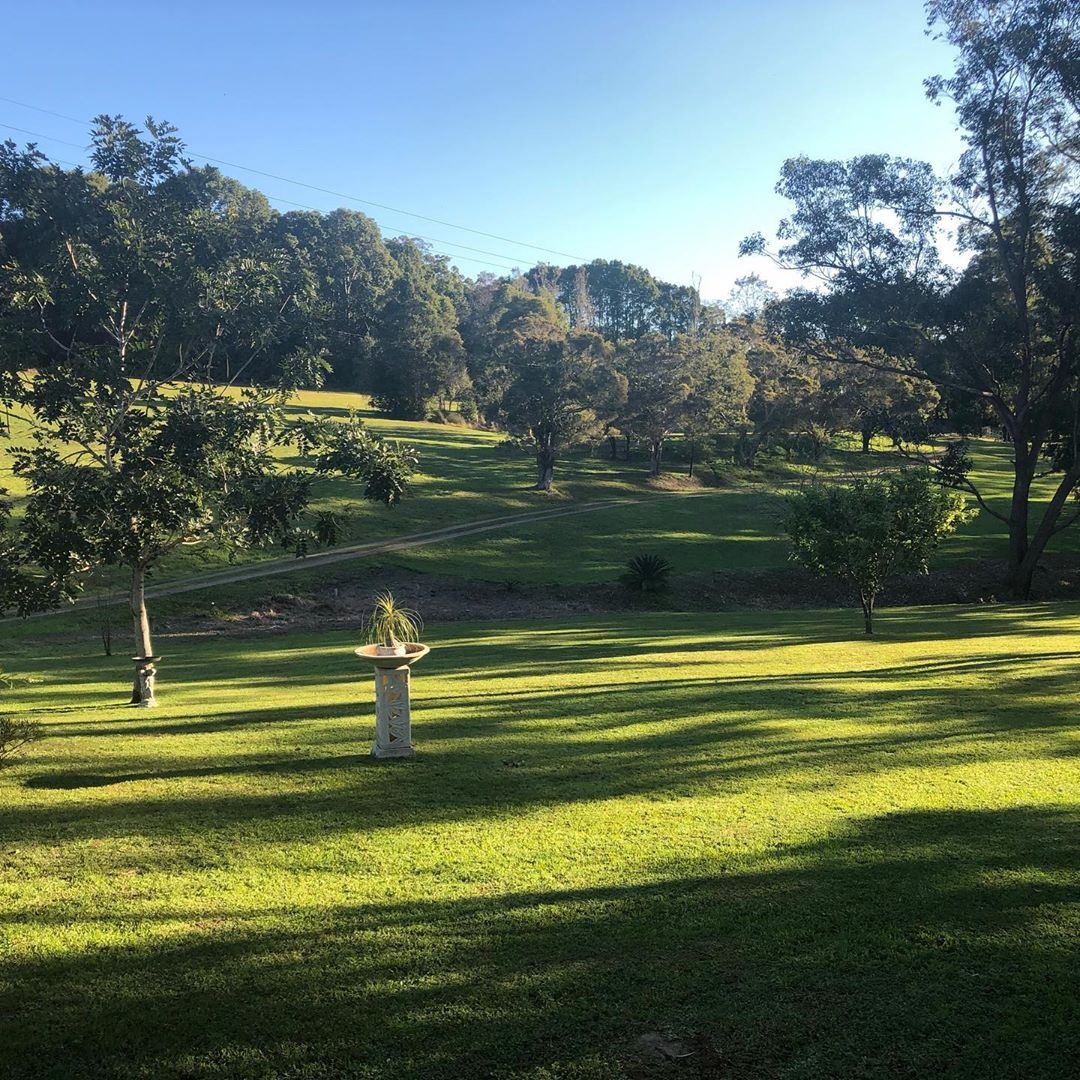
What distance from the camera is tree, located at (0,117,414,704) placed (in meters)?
11.9

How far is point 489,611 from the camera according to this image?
31.5m

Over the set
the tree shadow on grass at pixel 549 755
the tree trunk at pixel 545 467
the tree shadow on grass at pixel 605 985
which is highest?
the tree trunk at pixel 545 467

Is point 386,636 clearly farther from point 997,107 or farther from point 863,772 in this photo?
point 997,107

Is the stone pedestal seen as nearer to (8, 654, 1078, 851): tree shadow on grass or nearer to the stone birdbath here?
(8, 654, 1078, 851): tree shadow on grass

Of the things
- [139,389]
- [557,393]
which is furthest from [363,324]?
[557,393]

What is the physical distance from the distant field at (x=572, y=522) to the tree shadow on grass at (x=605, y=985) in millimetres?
21675

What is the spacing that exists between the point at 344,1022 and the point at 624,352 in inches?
2392

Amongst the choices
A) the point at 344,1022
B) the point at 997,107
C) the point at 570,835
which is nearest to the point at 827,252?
the point at 997,107

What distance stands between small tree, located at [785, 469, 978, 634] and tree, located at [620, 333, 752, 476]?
36.5 meters

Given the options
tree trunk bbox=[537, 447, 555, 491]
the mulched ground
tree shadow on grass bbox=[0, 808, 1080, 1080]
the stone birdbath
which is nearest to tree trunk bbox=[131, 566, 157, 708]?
the stone birdbath

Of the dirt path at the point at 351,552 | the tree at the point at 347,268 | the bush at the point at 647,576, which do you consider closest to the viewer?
the dirt path at the point at 351,552

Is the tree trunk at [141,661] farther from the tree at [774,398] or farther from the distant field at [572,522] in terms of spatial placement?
the tree at [774,398]

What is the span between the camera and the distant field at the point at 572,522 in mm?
36562

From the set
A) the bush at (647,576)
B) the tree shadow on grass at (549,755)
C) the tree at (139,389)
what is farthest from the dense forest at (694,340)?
the bush at (647,576)
